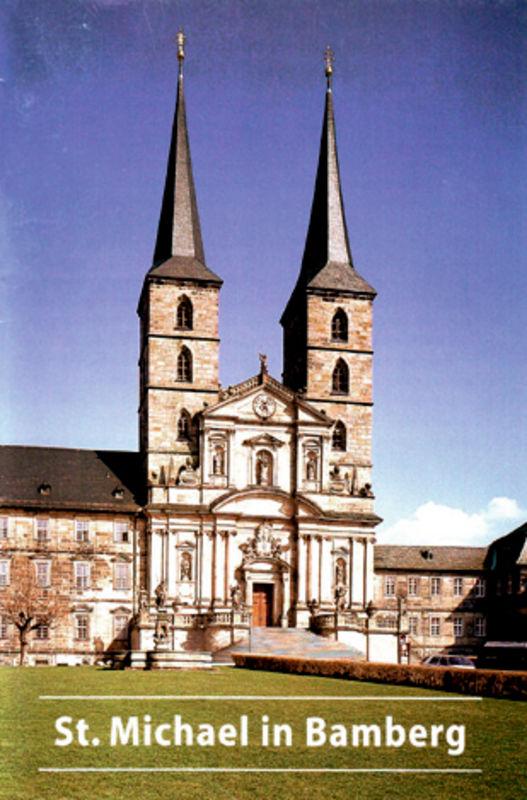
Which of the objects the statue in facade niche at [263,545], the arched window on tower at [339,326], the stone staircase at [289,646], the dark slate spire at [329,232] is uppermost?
the dark slate spire at [329,232]

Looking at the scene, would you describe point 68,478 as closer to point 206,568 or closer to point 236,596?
point 206,568

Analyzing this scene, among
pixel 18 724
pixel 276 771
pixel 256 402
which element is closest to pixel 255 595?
pixel 256 402

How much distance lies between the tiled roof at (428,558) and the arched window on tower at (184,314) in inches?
752

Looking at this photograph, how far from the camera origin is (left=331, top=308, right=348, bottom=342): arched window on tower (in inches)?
2608

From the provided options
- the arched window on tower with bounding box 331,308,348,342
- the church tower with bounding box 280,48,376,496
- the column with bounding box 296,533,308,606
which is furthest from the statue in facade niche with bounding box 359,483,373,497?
the arched window on tower with bounding box 331,308,348,342

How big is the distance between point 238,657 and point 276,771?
2988 centimetres

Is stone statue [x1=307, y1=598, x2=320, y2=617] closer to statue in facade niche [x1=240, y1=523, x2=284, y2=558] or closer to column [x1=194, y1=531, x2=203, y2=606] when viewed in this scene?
statue in facade niche [x1=240, y1=523, x2=284, y2=558]

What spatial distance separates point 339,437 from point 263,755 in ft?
149

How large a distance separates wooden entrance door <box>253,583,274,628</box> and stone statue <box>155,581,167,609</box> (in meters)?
5.07

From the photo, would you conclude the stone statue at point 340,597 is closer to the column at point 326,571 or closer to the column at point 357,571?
the column at point 326,571

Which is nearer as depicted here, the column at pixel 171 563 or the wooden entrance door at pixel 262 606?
the column at pixel 171 563

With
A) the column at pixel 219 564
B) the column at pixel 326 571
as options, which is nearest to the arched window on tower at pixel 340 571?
the column at pixel 326 571

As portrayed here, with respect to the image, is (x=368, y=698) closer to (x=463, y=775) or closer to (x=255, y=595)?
(x=463, y=775)

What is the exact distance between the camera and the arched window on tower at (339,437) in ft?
214
